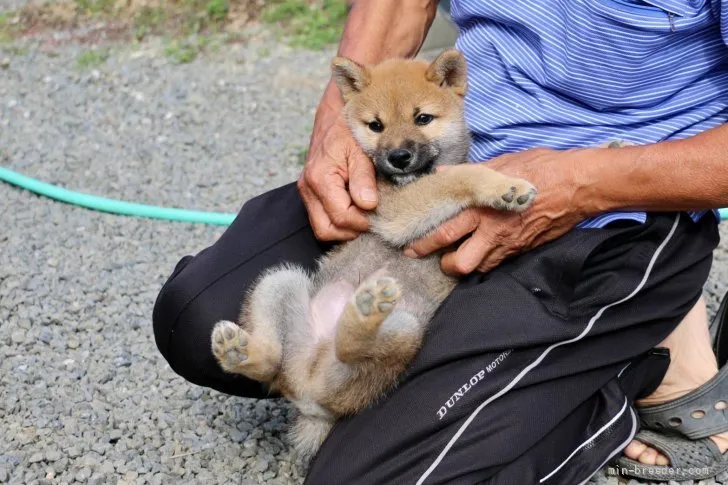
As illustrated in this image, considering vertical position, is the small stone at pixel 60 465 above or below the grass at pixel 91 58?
above

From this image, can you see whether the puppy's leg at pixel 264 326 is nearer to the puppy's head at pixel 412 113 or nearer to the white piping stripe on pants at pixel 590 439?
the puppy's head at pixel 412 113

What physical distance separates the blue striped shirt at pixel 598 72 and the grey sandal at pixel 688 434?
722mm

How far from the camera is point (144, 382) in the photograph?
11.9 ft

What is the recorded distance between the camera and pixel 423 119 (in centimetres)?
338

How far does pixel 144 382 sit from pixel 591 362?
6.07 feet

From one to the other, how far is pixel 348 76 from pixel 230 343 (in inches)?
49.9

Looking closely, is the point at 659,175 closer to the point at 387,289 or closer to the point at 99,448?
the point at 387,289

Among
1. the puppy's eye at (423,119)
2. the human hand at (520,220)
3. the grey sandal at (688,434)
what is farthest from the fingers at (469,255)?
the grey sandal at (688,434)

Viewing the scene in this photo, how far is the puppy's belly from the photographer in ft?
9.80

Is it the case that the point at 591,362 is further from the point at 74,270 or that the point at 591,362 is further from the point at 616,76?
the point at 74,270

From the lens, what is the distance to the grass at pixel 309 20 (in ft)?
24.0

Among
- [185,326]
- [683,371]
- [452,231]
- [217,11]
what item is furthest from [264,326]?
[217,11]

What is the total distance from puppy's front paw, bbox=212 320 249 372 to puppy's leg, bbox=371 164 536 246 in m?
0.67

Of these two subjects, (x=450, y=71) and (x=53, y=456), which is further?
(x=450, y=71)
